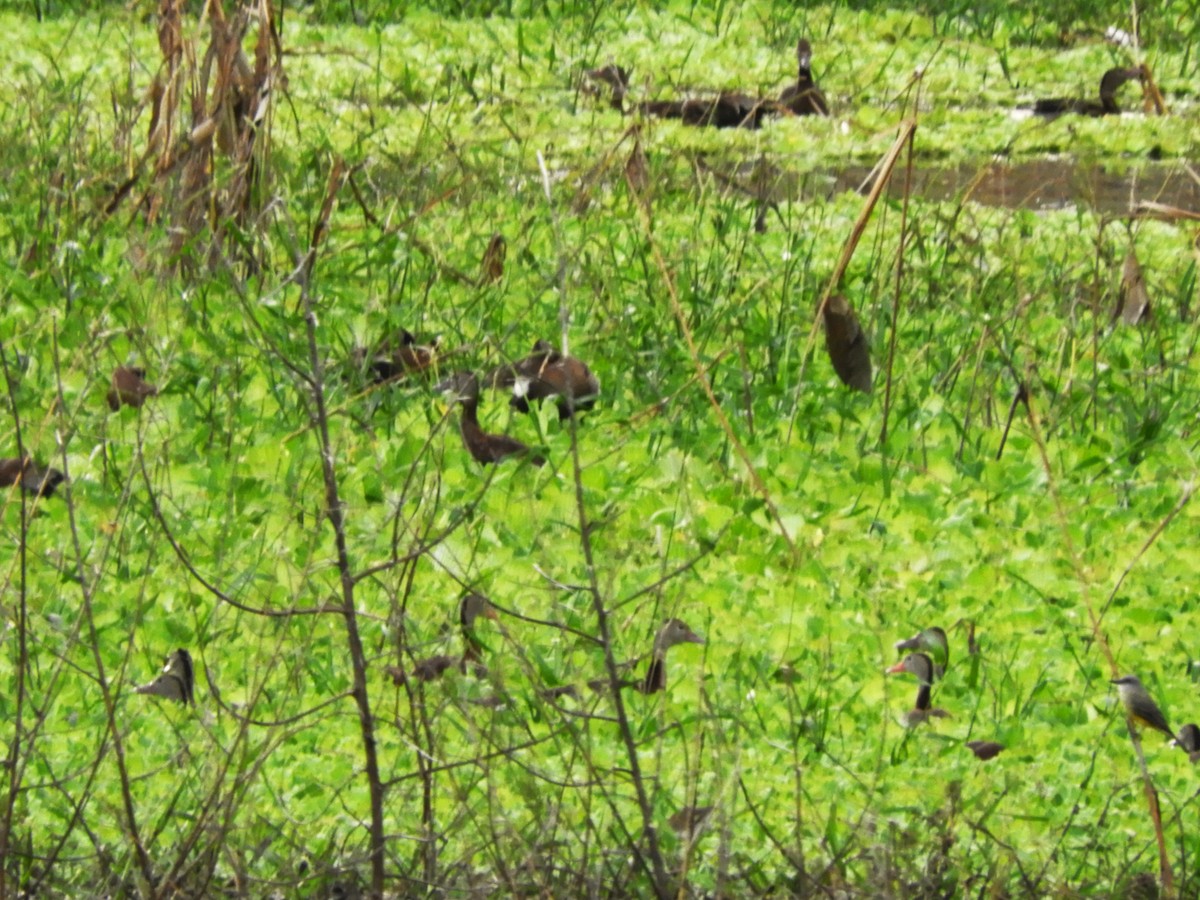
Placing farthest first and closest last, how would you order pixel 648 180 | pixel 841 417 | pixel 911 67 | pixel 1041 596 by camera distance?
pixel 911 67 < pixel 648 180 < pixel 841 417 < pixel 1041 596

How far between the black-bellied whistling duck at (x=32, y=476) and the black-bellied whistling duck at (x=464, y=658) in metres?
0.97

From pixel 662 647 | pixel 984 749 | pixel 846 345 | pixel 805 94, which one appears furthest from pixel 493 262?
pixel 805 94

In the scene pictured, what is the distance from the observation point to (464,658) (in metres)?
3.07

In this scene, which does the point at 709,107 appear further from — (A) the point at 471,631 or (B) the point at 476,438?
(A) the point at 471,631

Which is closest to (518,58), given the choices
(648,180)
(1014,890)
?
(648,180)

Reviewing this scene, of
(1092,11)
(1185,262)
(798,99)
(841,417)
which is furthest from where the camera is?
(1092,11)

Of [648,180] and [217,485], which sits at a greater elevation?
[648,180]

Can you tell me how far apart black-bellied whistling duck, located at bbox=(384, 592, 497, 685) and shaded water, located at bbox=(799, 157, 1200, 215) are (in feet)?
11.6

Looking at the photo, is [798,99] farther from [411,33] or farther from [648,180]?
[648,180]

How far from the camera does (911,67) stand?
887 cm

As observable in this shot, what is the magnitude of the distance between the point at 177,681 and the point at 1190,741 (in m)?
1.55

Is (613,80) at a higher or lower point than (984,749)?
higher

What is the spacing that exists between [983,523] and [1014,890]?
1.57 meters

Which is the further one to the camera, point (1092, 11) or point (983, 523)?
point (1092, 11)
